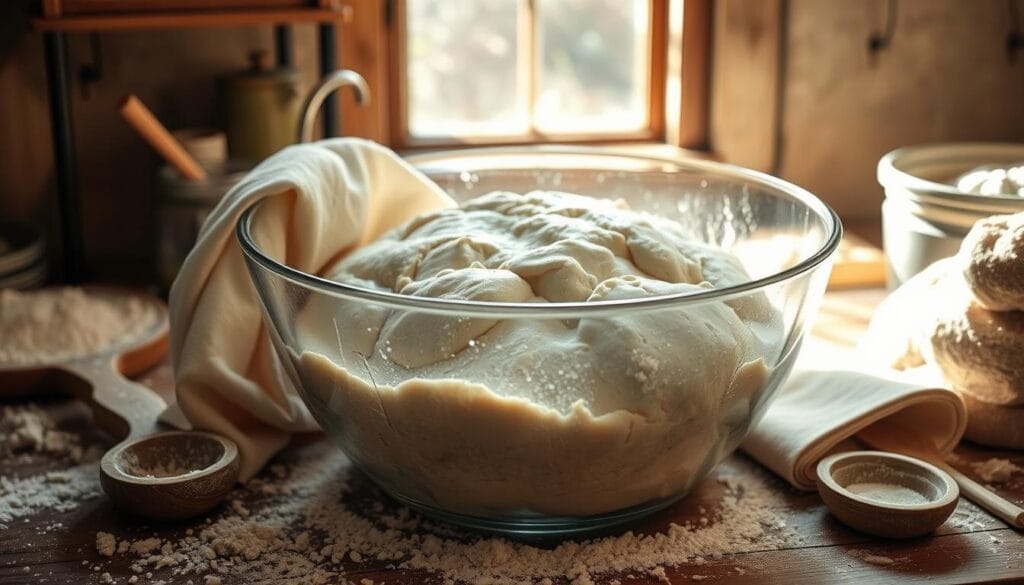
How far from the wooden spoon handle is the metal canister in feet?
2.69

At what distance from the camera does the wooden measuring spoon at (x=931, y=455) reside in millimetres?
882

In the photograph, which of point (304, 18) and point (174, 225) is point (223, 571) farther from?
point (304, 18)

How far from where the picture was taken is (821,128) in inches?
64.1

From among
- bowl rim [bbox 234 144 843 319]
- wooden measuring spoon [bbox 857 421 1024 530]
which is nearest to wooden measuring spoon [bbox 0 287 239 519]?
bowl rim [bbox 234 144 843 319]

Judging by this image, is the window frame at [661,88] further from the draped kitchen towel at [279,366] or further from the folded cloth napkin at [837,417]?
the folded cloth napkin at [837,417]

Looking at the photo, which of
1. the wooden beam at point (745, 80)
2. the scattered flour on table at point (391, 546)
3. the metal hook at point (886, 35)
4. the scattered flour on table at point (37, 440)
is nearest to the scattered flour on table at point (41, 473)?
the scattered flour on table at point (37, 440)

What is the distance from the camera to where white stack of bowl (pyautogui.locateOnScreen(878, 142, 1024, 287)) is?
1.06 meters

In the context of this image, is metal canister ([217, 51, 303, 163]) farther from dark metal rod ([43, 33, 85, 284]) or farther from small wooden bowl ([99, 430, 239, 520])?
small wooden bowl ([99, 430, 239, 520])

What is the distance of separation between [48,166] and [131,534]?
715mm

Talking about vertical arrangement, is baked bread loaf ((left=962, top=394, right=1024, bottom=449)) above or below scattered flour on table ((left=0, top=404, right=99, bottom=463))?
above

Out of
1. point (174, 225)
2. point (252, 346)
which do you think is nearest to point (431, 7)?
point (174, 225)

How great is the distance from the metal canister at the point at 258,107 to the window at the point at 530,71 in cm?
21

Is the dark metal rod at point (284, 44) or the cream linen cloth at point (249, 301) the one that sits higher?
the dark metal rod at point (284, 44)

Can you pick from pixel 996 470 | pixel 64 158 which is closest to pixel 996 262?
pixel 996 470
